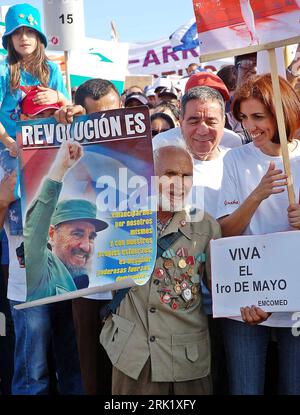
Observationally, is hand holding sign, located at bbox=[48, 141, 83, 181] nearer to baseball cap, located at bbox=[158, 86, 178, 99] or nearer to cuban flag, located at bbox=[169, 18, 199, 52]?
baseball cap, located at bbox=[158, 86, 178, 99]

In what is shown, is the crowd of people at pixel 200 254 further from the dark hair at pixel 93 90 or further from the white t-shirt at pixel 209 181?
the dark hair at pixel 93 90

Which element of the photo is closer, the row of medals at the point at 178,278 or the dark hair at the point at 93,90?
the row of medals at the point at 178,278

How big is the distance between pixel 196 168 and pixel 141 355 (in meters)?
1.01

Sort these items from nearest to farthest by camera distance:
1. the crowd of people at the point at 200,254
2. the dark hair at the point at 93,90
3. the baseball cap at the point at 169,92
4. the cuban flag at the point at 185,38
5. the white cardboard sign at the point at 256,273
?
the white cardboard sign at the point at 256,273, the crowd of people at the point at 200,254, the dark hair at the point at 93,90, the baseball cap at the point at 169,92, the cuban flag at the point at 185,38

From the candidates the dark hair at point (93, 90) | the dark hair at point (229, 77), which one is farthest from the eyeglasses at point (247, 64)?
the dark hair at point (93, 90)

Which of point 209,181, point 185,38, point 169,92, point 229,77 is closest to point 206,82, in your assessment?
point 209,181

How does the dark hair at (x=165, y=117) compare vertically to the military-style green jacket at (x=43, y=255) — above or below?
above

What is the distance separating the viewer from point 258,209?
3.28 metres

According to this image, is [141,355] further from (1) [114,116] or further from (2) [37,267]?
(1) [114,116]

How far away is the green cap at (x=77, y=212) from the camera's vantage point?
3260mm

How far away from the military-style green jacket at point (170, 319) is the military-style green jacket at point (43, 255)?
30 centimetres

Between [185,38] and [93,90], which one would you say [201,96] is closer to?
[93,90]

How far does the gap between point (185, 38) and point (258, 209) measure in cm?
975

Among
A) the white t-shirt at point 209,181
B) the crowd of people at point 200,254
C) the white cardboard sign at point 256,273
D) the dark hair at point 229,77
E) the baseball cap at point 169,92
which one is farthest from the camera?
the baseball cap at point 169,92
